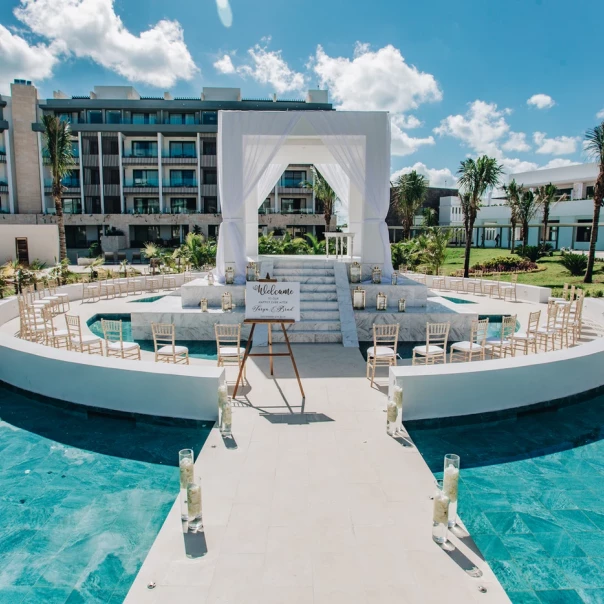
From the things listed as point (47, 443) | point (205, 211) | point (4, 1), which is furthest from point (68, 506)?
point (205, 211)

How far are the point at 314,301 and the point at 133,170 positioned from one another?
127ft

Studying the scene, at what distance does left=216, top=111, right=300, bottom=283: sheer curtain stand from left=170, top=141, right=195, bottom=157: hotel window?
3442 cm

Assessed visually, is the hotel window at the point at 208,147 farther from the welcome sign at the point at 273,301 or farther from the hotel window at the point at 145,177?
the welcome sign at the point at 273,301

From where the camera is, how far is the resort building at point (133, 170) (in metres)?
43.9

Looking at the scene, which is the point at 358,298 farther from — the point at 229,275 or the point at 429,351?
the point at 429,351

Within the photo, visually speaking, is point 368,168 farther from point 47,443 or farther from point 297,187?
point 297,187

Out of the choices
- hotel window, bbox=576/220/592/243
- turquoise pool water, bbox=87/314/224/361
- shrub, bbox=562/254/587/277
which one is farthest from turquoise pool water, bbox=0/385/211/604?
hotel window, bbox=576/220/592/243

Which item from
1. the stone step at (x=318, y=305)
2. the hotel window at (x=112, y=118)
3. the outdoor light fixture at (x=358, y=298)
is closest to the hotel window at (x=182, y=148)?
the hotel window at (x=112, y=118)

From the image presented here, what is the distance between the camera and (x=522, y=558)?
15.3 feet

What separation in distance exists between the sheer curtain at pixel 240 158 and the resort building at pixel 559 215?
2936 cm

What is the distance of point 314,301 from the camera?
45.2 feet

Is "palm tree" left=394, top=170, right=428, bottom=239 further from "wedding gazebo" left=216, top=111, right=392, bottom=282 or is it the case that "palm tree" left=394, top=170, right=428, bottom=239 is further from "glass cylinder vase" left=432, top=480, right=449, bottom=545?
"glass cylinder vase" left=432, top=480, right=449, bottom=545

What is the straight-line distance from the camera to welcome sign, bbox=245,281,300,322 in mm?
8258

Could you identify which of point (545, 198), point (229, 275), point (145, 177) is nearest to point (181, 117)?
point (145, 177)
